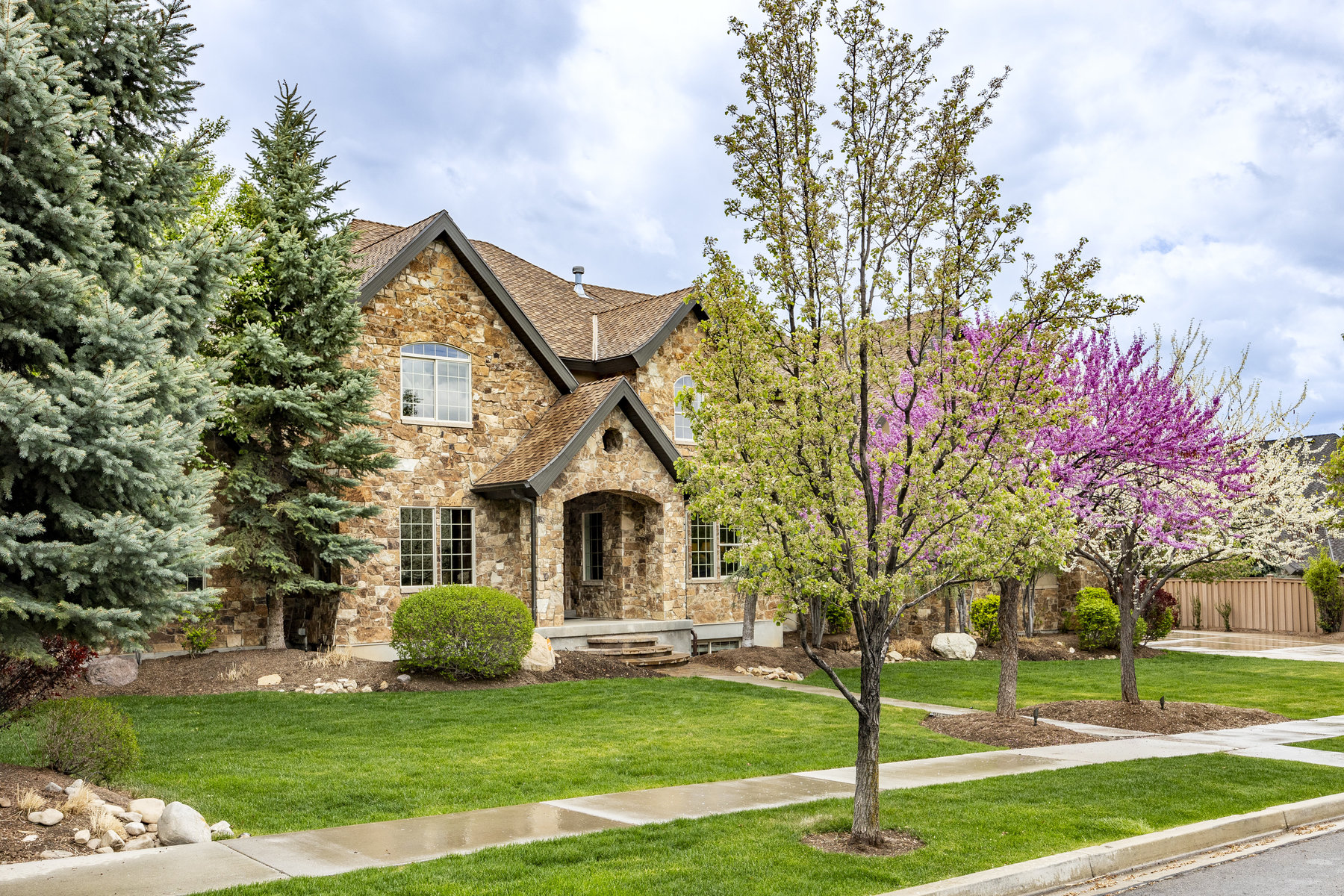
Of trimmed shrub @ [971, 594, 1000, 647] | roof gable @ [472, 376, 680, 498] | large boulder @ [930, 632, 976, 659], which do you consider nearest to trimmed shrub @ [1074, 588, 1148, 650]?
trimmed shrub @ [971, 594, 1000, 647]

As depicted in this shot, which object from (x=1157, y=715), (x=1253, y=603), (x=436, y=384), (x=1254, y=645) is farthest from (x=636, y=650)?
(x=1253, y=603)

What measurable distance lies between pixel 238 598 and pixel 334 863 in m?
12.3

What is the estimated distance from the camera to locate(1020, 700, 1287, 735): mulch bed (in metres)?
13.6

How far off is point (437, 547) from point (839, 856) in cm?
1368

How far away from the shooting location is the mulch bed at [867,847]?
7.17 meters

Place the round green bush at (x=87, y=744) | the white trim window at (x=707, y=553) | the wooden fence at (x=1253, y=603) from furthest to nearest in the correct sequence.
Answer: the wooden fence at (x=1253, y=603) → the white trim window at (x=707, y=553) → the round green bush at (x=87, y=744)

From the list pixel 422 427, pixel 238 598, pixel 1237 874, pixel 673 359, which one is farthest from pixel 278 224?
pixel 1237 874

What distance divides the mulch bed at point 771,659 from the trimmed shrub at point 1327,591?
17789 mm

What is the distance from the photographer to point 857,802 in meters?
7.46

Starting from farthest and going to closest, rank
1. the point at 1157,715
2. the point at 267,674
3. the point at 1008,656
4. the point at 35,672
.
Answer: the point at 267,674, the point at 1157,715, the point at 1008,656, the point at 35,672

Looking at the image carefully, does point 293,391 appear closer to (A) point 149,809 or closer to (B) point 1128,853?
(A) point 149,809

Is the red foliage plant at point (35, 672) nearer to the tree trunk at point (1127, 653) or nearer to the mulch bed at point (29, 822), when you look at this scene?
the mulch bed at point (29, 822)

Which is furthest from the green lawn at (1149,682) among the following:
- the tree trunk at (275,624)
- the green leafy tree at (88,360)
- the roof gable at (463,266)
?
the green leafy tree at (88,360)

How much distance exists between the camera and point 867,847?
7266 millimetres
